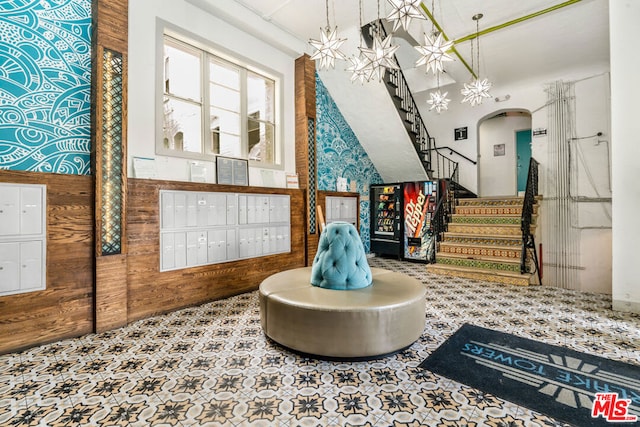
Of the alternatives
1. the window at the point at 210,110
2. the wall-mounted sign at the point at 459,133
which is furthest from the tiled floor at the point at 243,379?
the wall-mounted sign at the point at 459,133

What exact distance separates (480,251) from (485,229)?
0.63 metres

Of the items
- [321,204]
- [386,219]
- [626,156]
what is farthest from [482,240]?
[321,204]

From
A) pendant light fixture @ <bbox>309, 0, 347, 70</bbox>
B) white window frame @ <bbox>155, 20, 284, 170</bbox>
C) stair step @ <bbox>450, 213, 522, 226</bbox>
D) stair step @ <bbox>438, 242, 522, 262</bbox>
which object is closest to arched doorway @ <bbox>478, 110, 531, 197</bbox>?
stair step @ <bbox>450, 213, 522, 226</bbox>

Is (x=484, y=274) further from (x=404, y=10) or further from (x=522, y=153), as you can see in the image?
(x=522, y=153)

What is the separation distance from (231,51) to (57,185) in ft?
9.66

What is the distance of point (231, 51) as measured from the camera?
14.4 feet

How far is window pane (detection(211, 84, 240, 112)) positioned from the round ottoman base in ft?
10.2

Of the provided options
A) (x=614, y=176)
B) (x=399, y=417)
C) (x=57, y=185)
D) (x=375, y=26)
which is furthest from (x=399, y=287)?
(x=375, y=26)

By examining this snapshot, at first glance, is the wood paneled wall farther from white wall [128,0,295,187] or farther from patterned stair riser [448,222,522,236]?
patterned stair riser [448,222,522,236]

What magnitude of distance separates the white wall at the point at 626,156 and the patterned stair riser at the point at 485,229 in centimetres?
189

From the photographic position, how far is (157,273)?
11.1 feet

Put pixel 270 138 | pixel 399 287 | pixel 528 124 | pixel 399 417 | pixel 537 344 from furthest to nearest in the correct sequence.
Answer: pixel 528 124 < pixel 270 138 < pixel 399 287 < pixel 537 344 < pixel 399 417

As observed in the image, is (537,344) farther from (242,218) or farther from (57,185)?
(57,185)

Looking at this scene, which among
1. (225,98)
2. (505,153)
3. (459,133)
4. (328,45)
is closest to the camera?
(328,45)
